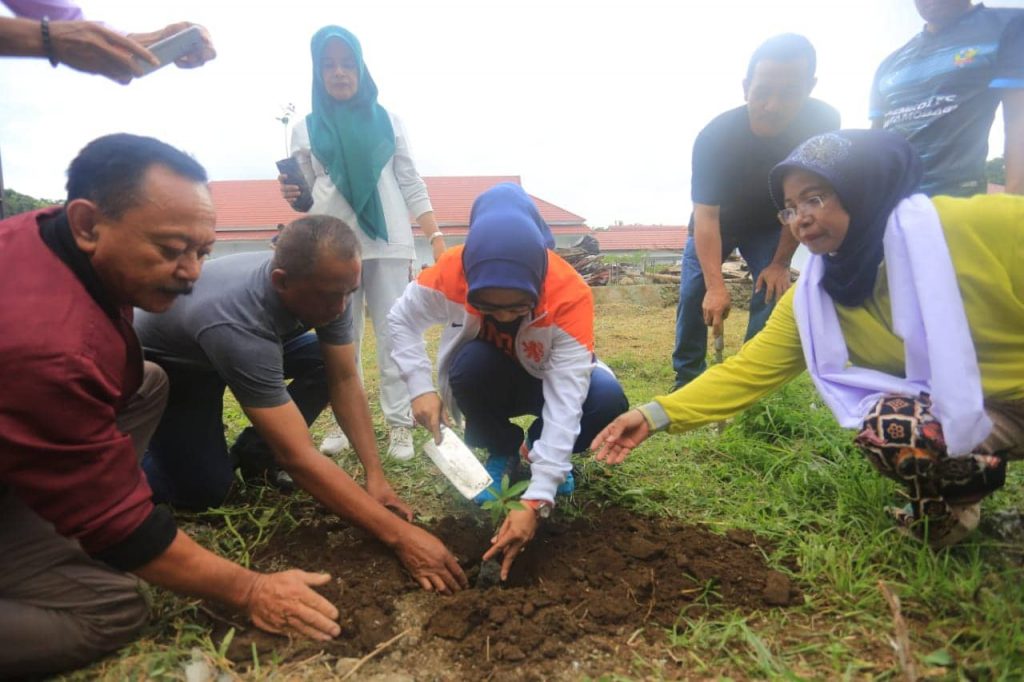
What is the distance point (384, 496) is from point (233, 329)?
897 millimetres

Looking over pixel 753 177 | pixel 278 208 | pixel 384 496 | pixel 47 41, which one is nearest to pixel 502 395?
pixel 384 496

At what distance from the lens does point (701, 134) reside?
3.31m

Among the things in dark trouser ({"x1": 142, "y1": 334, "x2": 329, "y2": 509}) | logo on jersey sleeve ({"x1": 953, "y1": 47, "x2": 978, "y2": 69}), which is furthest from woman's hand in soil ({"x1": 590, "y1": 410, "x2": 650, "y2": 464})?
logo on jersey sleeve ({"x1": 953, "y1": 47, "x2": 978, "y2": 69})

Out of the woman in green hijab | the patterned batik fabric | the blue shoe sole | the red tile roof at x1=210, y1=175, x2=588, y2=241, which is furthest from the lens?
the red tile roof at x1=210, y1=175, x2=588, y2=241

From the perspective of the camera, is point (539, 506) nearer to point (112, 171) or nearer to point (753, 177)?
point (112, 171)

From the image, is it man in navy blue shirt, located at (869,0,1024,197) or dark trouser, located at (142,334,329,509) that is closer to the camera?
dark trouser, located at (142,334,329,509)

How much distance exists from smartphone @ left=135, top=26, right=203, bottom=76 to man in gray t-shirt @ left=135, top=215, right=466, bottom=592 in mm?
811

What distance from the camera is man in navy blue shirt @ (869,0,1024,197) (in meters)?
2.59

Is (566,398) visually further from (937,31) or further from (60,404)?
(937,31)

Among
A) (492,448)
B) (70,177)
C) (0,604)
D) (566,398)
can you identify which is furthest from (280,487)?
(70,177)

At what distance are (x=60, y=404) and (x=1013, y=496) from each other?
310cm

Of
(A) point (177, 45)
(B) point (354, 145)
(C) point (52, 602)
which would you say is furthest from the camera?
(B) point (354, 145)

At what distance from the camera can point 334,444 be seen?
3189mm

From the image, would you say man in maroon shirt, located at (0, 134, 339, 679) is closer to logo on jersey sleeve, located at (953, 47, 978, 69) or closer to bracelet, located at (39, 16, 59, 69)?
bracelet, located at (39, 16, 59, 69)
